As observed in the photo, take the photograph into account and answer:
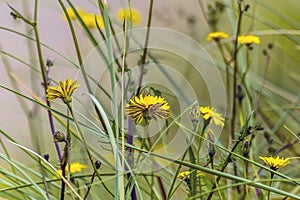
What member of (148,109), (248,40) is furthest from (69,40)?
(148,109)

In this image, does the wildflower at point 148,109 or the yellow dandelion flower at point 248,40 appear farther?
Result: the yellow dandelion flower at point 248,40

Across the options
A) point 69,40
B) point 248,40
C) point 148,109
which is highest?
point 69,40

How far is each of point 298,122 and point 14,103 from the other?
92 cm

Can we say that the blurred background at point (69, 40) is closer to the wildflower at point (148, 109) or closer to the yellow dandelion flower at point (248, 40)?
the yellow dandelion flower at point (248, 40)

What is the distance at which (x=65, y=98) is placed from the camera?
19.4 inches

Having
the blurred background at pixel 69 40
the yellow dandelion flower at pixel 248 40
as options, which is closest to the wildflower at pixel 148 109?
the yellow dandelion flower at pixel 248 40

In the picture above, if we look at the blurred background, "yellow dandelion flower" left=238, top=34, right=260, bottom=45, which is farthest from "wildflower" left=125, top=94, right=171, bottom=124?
the blurred background

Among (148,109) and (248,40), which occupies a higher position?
(248,40)

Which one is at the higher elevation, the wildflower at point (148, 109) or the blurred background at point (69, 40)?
the blurred background at point (69, 40)

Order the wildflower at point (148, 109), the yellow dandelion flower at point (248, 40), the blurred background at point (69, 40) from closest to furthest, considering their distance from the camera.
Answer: the wildflower at point (148, 109) < the yellow dandelion flower at point (248, 40) < the blurred background at point (69, 40)

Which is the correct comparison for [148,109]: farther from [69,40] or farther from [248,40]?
[69,40]

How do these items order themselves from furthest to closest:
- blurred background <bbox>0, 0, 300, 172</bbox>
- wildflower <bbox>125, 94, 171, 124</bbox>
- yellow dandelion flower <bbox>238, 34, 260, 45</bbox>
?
blurred background <bbox>0, 0, 300, 172</bbox> → yellow dandelion flower <bbox>238, 34, 260, 45</bbox> → wildflower <bbox>125, 94, 171, 124</bbox>

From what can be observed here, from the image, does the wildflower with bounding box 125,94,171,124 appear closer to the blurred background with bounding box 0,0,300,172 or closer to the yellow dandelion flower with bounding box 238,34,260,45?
the yellow dandelion flower with bounding box 238,34,260,45

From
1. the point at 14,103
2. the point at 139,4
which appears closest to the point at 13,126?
the point at 14,103
